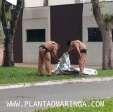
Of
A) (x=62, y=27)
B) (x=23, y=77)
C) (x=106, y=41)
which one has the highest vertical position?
(x=62, y=27)

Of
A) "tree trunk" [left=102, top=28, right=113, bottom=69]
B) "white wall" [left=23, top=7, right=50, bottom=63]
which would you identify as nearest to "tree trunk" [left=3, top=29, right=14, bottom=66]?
"tree trunk" [left=102, top=28, right=113, bottom=69]

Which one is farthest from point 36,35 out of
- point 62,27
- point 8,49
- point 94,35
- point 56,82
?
point 56,82

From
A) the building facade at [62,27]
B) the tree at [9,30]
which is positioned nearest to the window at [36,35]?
the building facade at [62,27]

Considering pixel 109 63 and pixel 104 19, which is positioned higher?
pixel 104 19

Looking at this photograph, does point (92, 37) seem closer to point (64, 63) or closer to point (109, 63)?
point (109, 63)

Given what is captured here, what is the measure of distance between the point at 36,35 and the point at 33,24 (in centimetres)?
85

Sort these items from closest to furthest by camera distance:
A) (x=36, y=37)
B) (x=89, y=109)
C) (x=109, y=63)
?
(x=89, y=109) < (x=109, y=63) < (x=36, y=37)

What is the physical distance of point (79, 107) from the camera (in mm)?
12625

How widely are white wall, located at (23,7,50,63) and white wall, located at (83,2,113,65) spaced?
3.33 metres

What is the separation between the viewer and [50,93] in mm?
18938

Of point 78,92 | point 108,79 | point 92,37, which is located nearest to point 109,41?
point 108,79

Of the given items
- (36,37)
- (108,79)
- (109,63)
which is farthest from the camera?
(36,37)

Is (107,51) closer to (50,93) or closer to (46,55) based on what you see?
(46,55)

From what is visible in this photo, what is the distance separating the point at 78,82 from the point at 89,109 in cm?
1201
